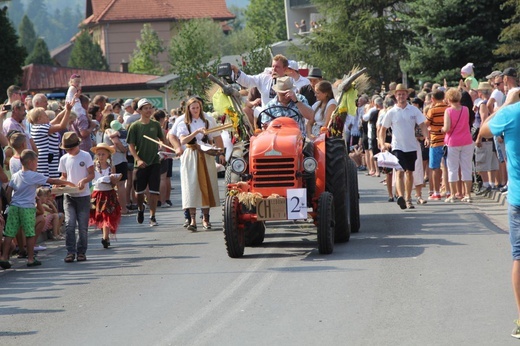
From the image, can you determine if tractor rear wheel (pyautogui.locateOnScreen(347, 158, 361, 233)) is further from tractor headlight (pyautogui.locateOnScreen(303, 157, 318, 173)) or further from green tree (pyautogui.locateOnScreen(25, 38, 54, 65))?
green tree (pyautogui.locateOnScreen(25, 38, 54, 65))

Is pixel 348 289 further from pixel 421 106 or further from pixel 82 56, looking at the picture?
pixel 82 56

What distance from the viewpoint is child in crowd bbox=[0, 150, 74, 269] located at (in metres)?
14.6

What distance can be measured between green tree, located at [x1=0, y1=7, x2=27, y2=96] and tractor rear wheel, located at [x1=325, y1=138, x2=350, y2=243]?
41.9 metres

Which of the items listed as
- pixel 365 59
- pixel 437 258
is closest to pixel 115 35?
pixel 365 59

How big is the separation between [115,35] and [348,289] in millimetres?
132708

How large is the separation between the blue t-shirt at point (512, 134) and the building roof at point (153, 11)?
12708 cm

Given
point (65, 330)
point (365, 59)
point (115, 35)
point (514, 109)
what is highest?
point (115, 35)

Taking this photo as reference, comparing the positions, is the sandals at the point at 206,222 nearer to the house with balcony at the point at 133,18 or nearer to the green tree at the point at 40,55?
the house with balcony at the point at 133,18

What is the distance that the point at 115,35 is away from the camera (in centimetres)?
14162

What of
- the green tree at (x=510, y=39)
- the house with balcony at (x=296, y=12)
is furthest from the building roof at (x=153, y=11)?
the green tree at (x=510, y=39)

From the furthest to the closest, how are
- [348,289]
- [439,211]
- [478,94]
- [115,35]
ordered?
[115,35]
[478,94]
[439,211]
[348,289]

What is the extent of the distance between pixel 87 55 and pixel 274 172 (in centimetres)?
11559

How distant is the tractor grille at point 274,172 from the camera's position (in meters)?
14.2

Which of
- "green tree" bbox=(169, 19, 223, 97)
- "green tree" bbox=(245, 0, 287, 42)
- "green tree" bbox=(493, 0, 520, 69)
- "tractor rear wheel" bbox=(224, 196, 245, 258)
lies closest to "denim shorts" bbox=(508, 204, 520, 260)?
"tractor rear wheel" bbox=(224, 196, 245, 258)
